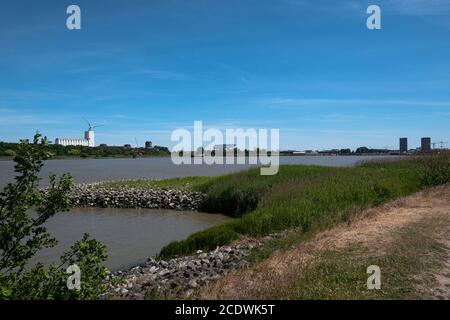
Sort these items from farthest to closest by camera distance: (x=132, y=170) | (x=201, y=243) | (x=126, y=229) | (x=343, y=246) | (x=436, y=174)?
(x=132, y=170) → (x=436, y=174) → (x=126, y=229) → (x=201, y=243) → (x=343, y=246)

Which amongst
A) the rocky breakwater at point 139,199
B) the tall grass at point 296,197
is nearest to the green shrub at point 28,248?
the tall grass at point 296,197

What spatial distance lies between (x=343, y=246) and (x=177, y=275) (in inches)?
152

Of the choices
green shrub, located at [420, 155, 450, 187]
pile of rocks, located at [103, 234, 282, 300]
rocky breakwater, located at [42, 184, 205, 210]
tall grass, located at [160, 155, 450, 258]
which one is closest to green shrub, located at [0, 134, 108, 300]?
pile of rocks, located at [103, 234, 282, 300]

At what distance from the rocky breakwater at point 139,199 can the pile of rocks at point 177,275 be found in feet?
54.6

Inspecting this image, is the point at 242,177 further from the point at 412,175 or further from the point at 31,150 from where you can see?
the point at 31,150

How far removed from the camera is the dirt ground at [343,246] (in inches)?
274

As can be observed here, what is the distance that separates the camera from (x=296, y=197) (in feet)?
58.5

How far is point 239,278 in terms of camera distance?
800cm

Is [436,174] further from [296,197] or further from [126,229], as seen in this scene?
[126,229]

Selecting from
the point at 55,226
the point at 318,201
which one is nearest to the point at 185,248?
the point at 318,201

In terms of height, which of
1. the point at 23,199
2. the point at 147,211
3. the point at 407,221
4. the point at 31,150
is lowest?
the point at 147,211

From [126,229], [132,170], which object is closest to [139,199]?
[126,229]

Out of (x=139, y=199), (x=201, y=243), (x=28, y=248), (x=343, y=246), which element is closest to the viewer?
(x=28, y=248)
